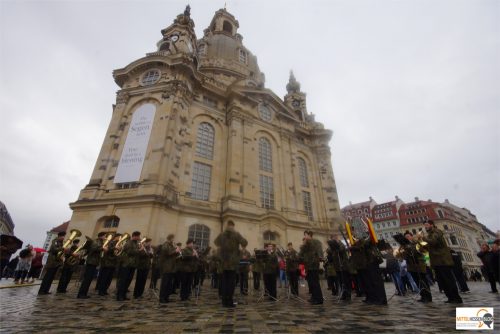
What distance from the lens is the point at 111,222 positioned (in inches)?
627

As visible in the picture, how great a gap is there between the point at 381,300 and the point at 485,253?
5.90 meters

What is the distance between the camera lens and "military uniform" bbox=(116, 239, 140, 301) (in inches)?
281

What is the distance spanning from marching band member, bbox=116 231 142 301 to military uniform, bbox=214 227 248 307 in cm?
316

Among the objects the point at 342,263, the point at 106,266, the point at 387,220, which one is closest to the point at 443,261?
the point at 342,263

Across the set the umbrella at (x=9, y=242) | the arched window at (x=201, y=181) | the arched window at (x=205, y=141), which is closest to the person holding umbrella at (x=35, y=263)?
the umbrella at (x=9, y=242)

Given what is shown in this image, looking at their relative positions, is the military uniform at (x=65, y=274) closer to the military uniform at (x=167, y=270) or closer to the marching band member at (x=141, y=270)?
the marching band member at (x=141, y=270)

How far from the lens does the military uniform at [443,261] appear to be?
19.4ft

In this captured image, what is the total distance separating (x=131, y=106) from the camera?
68.1 ft

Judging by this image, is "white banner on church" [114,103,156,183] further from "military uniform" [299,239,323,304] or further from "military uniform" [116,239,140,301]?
"military uniform" [299,239,323,304]

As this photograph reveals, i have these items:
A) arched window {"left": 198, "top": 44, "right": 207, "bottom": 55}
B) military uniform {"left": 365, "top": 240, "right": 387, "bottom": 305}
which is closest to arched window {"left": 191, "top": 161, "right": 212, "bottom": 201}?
military uniform {"left": 365, "top": 240, "right": 387, "bottom": 305}

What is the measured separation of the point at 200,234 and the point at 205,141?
29.4 feet

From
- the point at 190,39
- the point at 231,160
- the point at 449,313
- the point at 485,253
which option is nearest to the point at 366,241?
the point at 449,313

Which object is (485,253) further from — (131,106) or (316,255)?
(131,106)

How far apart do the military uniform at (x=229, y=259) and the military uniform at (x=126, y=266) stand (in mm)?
3166
